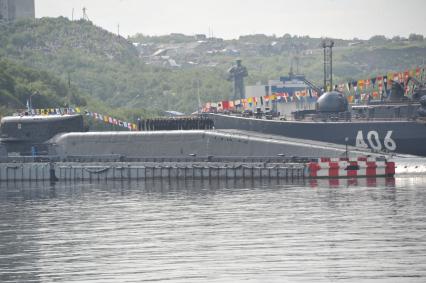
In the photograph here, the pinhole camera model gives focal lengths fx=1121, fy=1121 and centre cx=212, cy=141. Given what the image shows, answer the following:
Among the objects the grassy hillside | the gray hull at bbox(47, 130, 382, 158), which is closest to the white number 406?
the gray hull at bbox(47, 130, 382, 158)

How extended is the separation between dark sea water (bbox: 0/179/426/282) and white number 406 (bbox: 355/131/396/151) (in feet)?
29.6

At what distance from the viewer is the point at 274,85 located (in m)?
188

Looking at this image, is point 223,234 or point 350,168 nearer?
point 223,234

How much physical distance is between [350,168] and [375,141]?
7381 mm

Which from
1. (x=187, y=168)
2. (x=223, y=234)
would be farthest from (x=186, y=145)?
(x=223, y=234)

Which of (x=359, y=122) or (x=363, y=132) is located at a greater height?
(x=359, y=122)

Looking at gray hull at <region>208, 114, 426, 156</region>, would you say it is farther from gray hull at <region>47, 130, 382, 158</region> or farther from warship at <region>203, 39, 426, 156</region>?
gray hull at <region>47, 130, 382, 158</region>

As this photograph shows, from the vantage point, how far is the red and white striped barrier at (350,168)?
79.9 m

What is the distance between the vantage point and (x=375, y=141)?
8756cm

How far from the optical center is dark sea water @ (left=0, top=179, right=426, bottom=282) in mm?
44884

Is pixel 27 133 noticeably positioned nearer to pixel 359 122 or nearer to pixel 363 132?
pixel 359 122

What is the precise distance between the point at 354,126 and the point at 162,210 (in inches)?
1107

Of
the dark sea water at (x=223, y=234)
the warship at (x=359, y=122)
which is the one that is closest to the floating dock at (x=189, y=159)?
the warship at (x=359, y=122)

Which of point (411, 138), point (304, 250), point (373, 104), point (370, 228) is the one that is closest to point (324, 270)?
point (304, 250)
